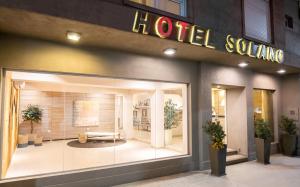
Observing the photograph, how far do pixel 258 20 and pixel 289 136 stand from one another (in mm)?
3738

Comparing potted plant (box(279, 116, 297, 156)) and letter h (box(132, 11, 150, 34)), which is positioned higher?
letter h (box(132, 11, 150, 34))

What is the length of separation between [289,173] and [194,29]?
3.99 metres

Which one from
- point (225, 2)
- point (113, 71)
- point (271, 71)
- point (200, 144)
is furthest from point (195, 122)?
point (271, 71)

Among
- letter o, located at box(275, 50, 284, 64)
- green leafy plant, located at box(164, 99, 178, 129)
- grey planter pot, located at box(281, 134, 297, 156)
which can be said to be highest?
letter o, located at box(275, 50, 284, 64)

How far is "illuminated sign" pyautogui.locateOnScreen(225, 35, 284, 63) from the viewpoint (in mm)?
4677

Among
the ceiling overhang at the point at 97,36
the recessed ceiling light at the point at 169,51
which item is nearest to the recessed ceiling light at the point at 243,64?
the ceiling overhang at the point at 97,36

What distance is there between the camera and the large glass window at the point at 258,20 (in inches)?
223

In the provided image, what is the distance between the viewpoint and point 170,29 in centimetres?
379

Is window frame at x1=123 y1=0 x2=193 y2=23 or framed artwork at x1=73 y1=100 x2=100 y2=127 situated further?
framed artwork at x1=73 y1=100 x2=100 y2=127

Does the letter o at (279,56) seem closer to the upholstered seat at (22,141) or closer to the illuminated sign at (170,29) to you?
the illuminated sign at (170,29)

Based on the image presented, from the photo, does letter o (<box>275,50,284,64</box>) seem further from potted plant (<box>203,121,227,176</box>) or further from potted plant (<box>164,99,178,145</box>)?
potted plant (<box>164,99,178,145</box>)

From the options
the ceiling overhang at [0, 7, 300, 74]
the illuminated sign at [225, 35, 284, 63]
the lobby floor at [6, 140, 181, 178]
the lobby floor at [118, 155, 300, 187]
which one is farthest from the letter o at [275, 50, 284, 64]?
the lobby floor at [6, 140, 181, 178]

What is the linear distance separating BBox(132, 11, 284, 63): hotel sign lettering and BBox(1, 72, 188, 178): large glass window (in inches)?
58.9

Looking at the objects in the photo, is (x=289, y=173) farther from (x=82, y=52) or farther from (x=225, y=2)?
(x=82, y=52)
